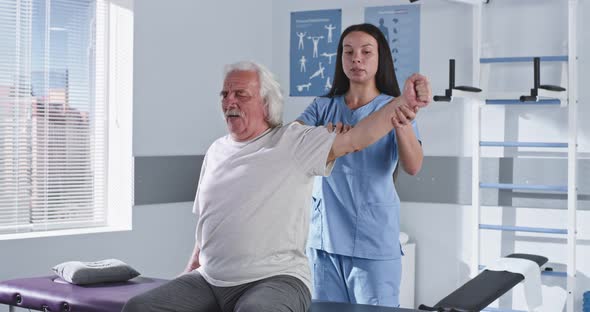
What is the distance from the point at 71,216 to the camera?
4566mm

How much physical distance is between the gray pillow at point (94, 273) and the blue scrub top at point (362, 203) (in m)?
0.80

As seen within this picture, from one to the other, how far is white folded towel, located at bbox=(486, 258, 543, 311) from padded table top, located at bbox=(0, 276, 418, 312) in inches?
19.9

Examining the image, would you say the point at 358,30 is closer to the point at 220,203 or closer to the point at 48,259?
the point at 220,203

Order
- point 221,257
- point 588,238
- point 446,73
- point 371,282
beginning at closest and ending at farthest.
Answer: point 221,257, point 371,282, point 588,238, point 446,73

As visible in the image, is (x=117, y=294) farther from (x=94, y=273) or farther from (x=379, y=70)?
(x=379, y=70)

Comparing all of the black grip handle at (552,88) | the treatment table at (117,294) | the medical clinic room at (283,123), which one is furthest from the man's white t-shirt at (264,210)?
the black grip handle at (552,88)

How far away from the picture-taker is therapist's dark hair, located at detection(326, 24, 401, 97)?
2688 mm

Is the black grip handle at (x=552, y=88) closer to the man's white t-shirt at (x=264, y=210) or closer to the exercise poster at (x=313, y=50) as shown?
the exercise poster at (x=313, y=50)

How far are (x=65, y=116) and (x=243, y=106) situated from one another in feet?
7.25

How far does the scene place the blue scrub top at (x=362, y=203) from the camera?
2.67 metres

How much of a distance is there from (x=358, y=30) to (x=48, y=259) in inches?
91.2

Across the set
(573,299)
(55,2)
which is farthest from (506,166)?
(55,2)

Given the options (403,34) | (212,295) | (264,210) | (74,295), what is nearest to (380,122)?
(264,210)

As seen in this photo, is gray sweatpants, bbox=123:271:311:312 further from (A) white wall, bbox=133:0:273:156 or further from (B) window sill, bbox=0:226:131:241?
(A) white wall, bbox=133:0:273:156
